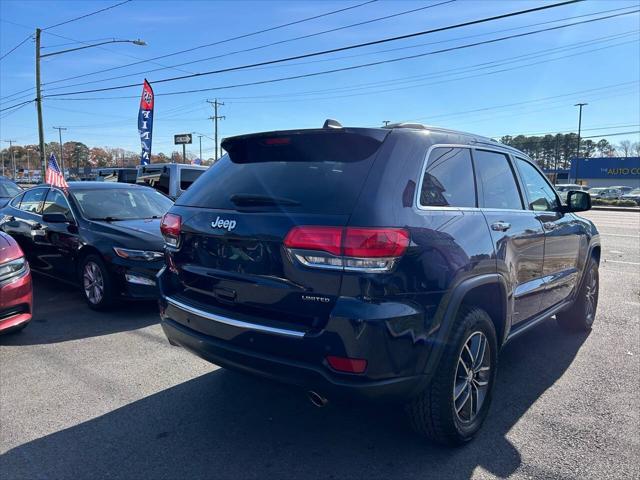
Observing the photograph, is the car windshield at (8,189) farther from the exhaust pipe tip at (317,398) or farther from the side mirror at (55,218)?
the exhaust pipe tip at (317,398)

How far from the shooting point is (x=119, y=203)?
6824mm

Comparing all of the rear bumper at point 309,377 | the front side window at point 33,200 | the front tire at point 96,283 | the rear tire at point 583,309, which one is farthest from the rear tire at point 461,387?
the front side window at point 33,200

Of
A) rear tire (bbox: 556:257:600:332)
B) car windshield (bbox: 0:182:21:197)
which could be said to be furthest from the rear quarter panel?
car windshield (bbox: 0:182:21:197)

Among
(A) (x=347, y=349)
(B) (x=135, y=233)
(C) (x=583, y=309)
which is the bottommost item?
(C) (x=583, y=309)

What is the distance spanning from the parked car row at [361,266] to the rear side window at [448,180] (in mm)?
12

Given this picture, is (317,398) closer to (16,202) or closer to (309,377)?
(309,377)

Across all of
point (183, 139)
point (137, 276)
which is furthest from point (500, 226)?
point (183, 139)

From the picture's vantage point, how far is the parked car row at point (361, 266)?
93.1 inches

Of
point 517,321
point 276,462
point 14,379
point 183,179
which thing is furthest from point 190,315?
point 183,179

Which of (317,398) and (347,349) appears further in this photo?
(317,398)

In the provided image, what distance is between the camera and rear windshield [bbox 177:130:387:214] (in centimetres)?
255

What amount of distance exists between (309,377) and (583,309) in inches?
157

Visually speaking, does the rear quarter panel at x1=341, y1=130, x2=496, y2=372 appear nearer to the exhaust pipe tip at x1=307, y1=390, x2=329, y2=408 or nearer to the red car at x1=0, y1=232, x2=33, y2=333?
the exhaust pipe tip at x1=307, y1=390, x2=329, y2=408

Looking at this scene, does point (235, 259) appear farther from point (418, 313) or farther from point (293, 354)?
point (418, 313)
